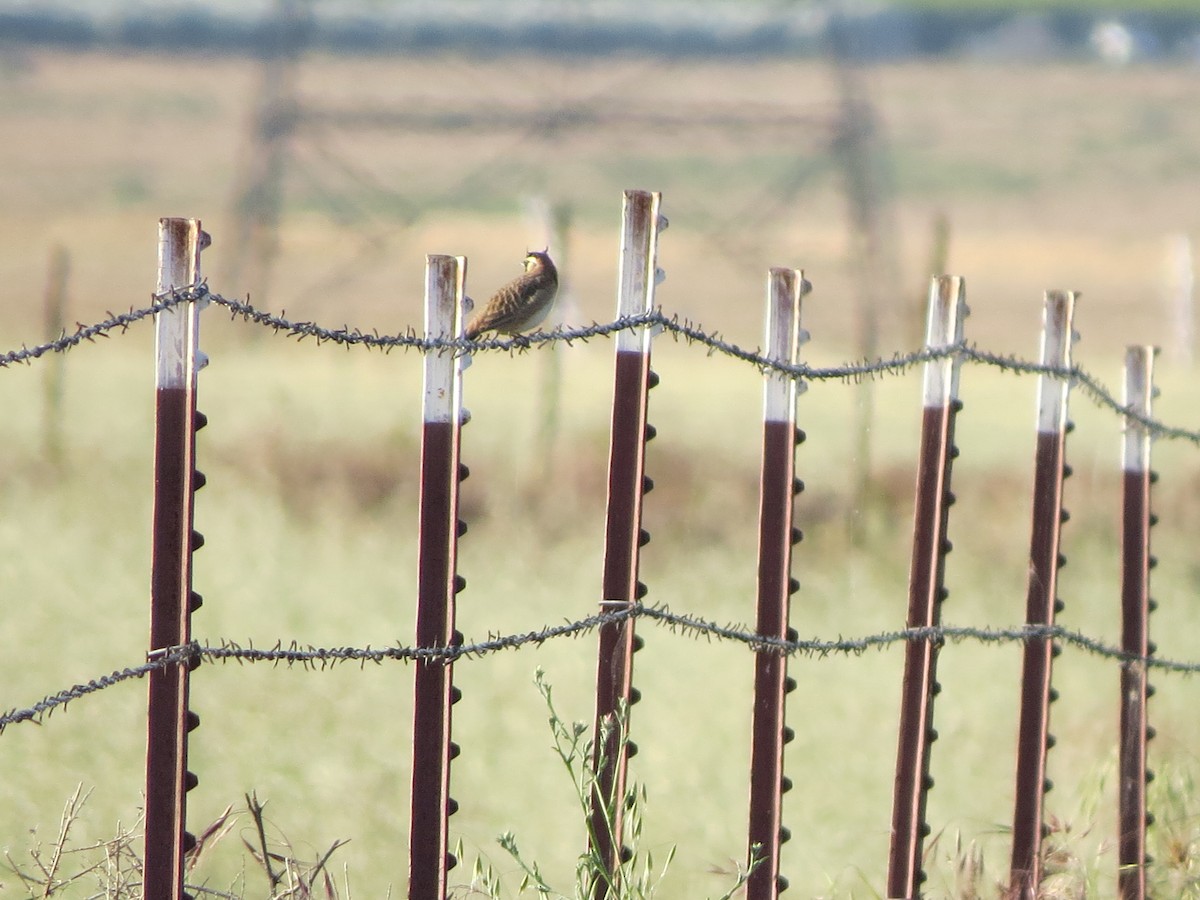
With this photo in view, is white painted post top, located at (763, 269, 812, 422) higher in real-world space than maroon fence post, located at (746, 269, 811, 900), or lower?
higher

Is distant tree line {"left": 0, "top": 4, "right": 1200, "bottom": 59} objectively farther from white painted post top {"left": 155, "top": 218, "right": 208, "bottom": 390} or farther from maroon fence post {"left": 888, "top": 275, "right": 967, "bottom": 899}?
white painted post top {"left": 155, "top": 218, "right": 208, "bottom": 390}

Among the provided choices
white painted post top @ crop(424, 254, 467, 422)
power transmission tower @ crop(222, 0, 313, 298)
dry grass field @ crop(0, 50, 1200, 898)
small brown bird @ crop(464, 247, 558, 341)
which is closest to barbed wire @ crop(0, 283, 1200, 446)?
white painted post top @ crop(424, 254, 467, 422)

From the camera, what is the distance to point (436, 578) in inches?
122

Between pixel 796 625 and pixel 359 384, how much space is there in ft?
23.1

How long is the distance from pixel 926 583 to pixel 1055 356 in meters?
0.60

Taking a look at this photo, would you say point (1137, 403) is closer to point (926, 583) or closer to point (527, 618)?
point (926, 583)

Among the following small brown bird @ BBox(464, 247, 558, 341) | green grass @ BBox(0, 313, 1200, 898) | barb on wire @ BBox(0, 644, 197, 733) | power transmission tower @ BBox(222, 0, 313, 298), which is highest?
power transmission tower @ BBox(222, 0, 313, 298)

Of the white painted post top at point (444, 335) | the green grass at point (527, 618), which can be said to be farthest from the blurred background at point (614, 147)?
the white painted post top at point (444, 335)

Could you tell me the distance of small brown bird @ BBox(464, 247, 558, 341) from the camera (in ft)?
11.7

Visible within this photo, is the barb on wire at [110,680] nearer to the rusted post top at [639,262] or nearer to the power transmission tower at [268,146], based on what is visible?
the rusted post top at [639,262]

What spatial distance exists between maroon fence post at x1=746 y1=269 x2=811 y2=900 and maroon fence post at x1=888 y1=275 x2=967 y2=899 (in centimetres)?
37

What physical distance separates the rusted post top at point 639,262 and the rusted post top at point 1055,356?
3.64ft

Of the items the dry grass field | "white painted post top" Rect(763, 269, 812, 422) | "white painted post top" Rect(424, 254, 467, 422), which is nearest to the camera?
"white painted post top" Rect(424, 254, 467, 422)

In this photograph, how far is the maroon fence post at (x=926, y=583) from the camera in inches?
144
